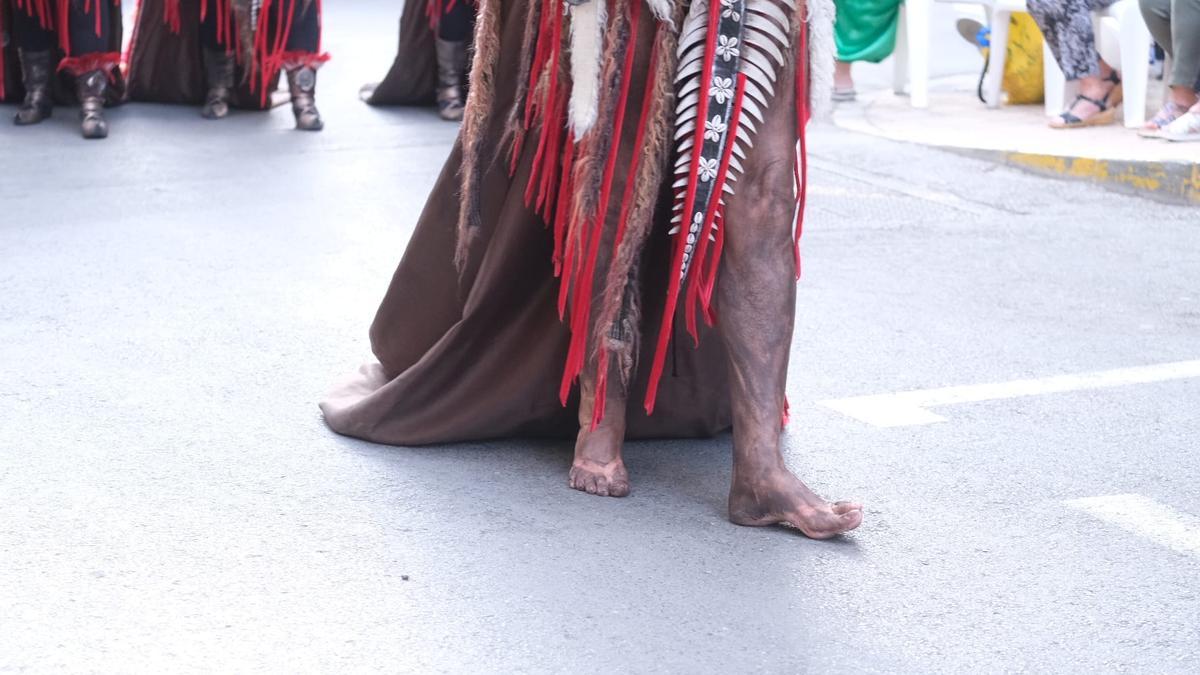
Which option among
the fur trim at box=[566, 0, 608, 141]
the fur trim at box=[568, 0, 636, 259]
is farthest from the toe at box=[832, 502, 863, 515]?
the fur trim at box=[566, 0, 608, 141]

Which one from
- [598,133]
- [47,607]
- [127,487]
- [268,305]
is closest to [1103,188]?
[268,305]

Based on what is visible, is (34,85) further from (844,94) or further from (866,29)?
(866,29)

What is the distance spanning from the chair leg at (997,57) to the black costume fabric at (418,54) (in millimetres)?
2531

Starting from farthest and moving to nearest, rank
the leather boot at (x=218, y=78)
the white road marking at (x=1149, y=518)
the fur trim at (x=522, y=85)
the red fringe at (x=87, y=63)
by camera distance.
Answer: the leather boot at (x=218, y=78), the red fringe at (x=87, y=63), the fur trim at (x=522, y=85), the white road marking at (x=1149, y=518)

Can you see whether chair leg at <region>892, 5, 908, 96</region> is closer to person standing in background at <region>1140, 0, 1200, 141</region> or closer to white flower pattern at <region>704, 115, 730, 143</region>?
person standing in background at <region>1140, 0, 1200, 141</region>

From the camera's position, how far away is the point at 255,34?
21.6 feet

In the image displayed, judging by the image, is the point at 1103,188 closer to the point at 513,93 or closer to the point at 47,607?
the point at 513,93

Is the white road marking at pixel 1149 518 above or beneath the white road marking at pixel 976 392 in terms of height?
beneath

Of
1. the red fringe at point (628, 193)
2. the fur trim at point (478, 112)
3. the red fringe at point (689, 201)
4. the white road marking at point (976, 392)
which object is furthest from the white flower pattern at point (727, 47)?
the white road marking at point (976, 392)

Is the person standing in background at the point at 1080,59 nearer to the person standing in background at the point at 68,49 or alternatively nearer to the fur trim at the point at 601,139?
the person standing in background at the point at 68,49

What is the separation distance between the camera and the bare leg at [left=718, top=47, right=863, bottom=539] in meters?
2.55

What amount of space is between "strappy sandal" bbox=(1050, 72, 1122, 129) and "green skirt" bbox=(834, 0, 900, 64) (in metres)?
1.43

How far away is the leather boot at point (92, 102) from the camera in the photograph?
20.6 ft

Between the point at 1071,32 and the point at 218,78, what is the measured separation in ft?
12.4
